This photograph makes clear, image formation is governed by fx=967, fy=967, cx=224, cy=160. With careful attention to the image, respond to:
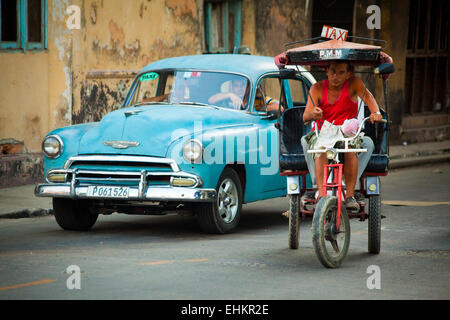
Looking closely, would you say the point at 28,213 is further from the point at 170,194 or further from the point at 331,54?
the point at 331,54

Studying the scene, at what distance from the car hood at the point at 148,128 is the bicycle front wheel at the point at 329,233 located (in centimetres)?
219

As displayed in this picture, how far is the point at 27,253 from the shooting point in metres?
8.48

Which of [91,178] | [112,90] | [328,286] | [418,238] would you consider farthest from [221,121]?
[112,90]

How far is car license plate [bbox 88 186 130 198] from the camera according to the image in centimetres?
941

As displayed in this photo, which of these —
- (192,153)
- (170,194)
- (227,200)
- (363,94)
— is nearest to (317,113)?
(363,94)

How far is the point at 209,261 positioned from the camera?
802cm

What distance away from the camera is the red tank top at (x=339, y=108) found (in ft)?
27.0

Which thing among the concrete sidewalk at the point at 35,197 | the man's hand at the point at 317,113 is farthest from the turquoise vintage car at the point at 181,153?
the concrete sidewalk at the point at 35,197

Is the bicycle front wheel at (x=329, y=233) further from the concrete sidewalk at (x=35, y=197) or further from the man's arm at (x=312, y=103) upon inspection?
the concrete sidewalk at (x=35, y=197)

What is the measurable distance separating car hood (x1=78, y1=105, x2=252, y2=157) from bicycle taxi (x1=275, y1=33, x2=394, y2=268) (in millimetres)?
1066

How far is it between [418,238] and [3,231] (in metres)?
4.30

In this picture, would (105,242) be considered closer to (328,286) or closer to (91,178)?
(91,178)

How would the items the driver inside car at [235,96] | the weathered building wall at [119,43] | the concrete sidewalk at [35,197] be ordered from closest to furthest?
1. the driver inside car at [235,96]
2. the concrete sidewalk at [35,197]
3. the weathered building wall at [119,43]

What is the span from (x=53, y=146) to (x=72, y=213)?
0.73 metres
